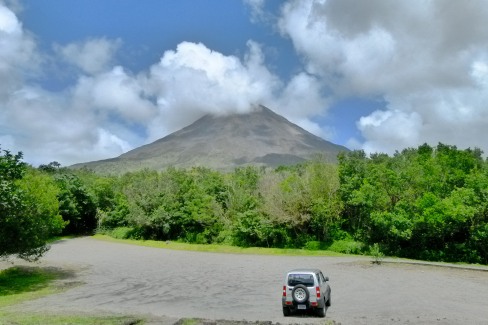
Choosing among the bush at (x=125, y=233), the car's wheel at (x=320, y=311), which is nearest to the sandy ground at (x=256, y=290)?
the car's wheel at (x=320, y=311)

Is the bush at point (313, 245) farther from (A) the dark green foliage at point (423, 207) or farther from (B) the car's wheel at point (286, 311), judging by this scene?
(B) the car's wheel at point (286, 311)

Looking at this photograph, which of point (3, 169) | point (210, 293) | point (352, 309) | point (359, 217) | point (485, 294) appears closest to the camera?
point (352, 309)

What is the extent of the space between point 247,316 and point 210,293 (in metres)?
7.32

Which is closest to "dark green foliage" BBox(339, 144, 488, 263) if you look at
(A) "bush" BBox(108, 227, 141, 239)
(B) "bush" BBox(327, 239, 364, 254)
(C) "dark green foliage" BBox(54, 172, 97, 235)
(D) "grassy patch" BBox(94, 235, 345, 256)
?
(B) "bush" BBox(327, 239, 364, 254)

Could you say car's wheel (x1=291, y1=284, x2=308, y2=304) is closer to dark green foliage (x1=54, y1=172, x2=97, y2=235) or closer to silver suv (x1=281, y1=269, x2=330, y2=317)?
silver suv (x1=281, y1=269, x2=330, y2=317)

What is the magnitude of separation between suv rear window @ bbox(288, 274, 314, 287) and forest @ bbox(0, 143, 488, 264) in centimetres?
2093

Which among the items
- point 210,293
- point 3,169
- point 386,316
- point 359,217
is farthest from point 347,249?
point 3,169

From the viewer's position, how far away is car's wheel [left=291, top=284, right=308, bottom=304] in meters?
18.4

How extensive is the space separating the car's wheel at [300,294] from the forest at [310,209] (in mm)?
21354

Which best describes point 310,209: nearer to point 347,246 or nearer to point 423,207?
point 347,246

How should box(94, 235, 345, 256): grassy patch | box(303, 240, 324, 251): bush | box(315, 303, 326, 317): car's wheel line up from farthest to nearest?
box(303, 240, 324, 251): bush < box(94, 235, 345, 256): grassy patch < box(315, 303, 326, 317): car's wheel

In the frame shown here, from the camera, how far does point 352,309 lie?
20.5 meters

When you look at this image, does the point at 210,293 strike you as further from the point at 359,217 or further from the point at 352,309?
the point at 359,217

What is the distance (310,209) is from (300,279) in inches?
1325
